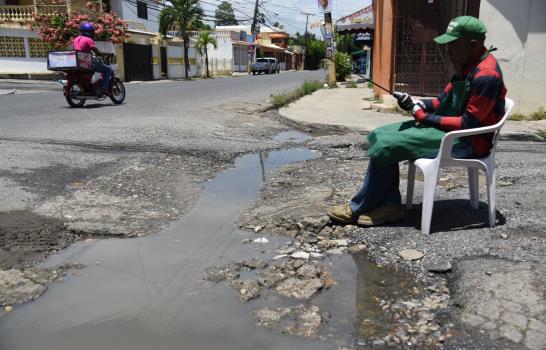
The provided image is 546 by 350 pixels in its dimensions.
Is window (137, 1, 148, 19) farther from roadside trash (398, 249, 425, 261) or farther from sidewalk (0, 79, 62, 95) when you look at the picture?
roadside trash (398, 249, 425, 261)

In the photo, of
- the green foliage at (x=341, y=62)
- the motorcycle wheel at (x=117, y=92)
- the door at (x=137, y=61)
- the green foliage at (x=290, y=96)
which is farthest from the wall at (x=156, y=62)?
the motorcycle wheel at (x=117, y=92)

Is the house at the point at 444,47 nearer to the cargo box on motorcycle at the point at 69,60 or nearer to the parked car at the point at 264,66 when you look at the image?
the cargo box on motorcycle at the point at 69,60

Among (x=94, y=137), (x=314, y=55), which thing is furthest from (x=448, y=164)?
(x=314, y=55)

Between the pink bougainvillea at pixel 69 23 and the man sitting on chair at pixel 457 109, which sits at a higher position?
the pink bougainvillea at pixel 69 23

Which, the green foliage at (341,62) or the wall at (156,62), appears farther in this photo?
the wall at (156,62)

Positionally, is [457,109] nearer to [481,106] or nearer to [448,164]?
[481,106]

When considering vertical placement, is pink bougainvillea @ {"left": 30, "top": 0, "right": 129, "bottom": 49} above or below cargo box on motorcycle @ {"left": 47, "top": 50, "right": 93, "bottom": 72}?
above

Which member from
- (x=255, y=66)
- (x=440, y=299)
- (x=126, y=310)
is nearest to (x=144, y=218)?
(x=126, y=310)

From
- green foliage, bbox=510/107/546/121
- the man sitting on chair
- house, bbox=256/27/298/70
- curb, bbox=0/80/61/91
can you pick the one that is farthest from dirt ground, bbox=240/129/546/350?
house, bbox=256/27/298/70

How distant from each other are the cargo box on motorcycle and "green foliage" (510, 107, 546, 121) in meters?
8.16

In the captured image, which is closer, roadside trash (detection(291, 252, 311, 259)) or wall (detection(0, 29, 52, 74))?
roadside trash (detection(291, 252, 311, 259))

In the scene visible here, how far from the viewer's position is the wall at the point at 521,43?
858cm

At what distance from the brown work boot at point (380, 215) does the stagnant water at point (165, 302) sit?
456mm

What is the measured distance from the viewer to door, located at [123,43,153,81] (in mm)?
30234
